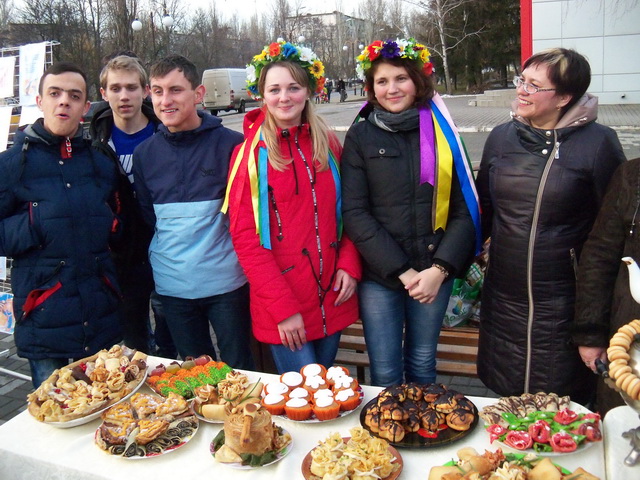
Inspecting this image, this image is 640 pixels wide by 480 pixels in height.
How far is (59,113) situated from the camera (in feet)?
8.89

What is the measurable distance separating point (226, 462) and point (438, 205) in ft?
4.86

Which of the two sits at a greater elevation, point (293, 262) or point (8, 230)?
point (8, 230)

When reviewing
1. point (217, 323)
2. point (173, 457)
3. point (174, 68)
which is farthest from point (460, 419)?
point (174, 68)

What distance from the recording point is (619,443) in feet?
5.62

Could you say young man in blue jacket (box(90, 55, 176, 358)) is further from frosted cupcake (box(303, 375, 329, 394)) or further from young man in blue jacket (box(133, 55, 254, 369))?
frosted cupcake (box(303, 375, 329, 394))

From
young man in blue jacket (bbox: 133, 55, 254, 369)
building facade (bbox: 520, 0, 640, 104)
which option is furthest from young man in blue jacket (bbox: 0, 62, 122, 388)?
building facade (bbox: 520, 0, 640, 104)

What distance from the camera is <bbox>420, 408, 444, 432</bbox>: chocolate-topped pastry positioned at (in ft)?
6.23

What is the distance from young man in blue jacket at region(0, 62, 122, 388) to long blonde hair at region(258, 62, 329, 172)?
934 mm

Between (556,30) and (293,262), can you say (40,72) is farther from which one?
(556,30)

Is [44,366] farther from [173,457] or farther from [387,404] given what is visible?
[387,404]

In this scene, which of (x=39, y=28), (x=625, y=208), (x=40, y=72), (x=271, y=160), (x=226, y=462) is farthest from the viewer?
(x=39, y=28)

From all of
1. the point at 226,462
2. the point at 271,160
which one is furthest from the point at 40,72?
the point at 226,462

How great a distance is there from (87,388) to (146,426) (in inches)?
17.2

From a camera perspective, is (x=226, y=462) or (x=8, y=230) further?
(x=8, y=230)
